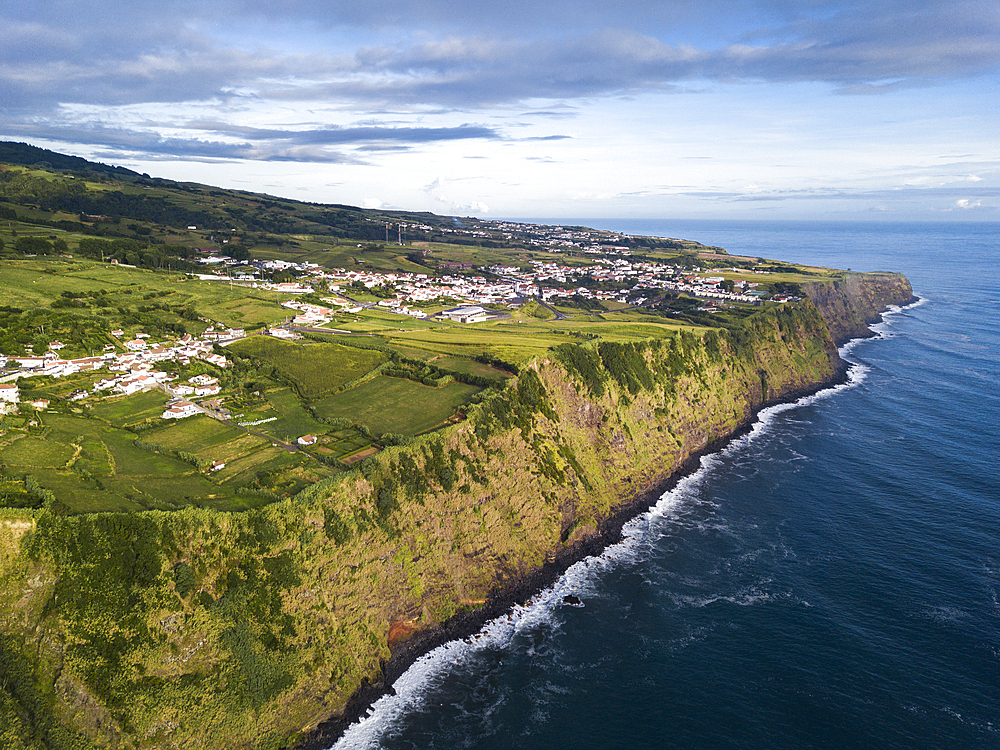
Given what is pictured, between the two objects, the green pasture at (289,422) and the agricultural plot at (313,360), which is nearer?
the green pasture at (289,422)

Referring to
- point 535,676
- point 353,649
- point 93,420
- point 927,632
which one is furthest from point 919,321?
point 93,420

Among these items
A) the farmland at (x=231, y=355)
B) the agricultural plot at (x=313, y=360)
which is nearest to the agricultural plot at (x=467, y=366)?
the farmland at (x=231, y=355)

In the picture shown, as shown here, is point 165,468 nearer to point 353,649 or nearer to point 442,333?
point 353,649

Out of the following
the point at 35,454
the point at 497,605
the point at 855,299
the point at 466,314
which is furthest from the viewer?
the point at 855,299

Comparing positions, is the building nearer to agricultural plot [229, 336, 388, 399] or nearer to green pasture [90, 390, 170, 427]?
agricultural plot [229, 336, 388, 399]

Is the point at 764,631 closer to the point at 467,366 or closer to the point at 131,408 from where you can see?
the point at 467,366

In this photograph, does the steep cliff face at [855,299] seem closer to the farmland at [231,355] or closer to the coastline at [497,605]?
the farmland at [231,355]

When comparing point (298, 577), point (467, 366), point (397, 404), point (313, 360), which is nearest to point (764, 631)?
point (298, 577)
